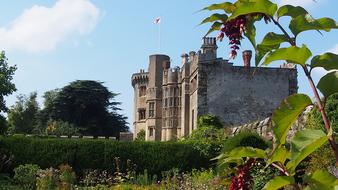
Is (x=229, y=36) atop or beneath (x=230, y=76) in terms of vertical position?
beneath

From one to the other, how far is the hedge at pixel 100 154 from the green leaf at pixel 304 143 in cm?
1842

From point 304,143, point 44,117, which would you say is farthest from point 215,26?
point 44,117

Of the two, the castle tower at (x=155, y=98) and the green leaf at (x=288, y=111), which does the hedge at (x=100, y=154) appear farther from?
the castle tower at (x=155, y=98)

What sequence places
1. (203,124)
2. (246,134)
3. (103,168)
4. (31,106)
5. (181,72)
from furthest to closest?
(31,106) < (181,72) < (203,124) < (103,168) < (246,134)

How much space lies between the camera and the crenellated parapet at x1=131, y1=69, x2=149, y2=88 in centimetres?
5459

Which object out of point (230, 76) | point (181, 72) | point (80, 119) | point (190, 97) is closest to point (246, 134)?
point (230, 76)

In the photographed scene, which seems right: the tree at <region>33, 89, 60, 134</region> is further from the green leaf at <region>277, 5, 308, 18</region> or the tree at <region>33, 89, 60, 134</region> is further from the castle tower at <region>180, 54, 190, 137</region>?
the green leaf at <region>277, 5, 308, 18</region>

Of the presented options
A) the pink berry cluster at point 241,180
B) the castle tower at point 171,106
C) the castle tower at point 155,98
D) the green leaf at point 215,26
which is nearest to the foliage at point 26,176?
the green leaf at point 215,26

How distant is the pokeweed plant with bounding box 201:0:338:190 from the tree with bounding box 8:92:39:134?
189 ft

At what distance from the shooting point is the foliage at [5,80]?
3581cm

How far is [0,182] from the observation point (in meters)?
16.5

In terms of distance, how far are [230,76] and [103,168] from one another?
13839 mm

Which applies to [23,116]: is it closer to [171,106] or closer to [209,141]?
[171,106]

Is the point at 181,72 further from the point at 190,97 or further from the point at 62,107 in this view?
the point at 62,107
